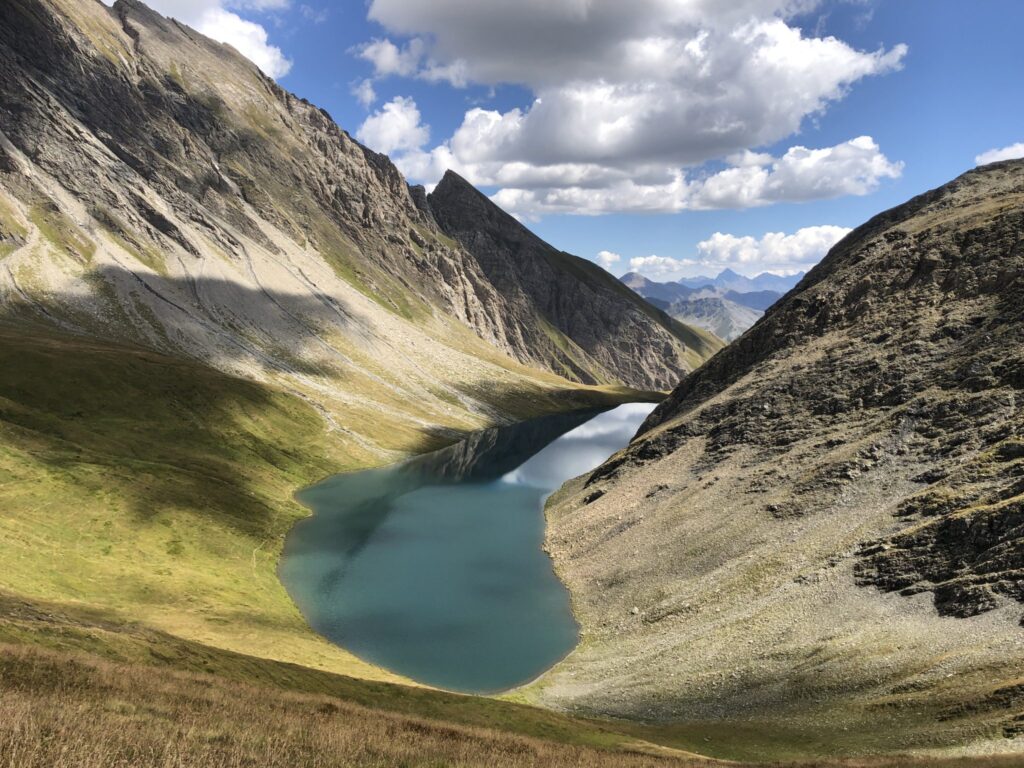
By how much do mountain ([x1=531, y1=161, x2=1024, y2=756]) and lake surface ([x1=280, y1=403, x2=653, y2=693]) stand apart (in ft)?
14.5

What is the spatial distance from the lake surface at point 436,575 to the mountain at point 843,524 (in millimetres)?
4414

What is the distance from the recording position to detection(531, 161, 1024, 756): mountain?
125 feet

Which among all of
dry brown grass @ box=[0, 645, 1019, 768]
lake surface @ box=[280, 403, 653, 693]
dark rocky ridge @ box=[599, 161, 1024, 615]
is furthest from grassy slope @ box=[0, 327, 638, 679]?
dark rocky ridge @ box=[599, 161, 1024, 615]

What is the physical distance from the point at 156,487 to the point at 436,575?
3879 cm

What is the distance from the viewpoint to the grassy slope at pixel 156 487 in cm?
5475

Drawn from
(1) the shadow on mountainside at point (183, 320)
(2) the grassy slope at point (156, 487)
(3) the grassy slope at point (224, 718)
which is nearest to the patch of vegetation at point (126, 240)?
(1) the shadow on mountainside at point (183, 320)

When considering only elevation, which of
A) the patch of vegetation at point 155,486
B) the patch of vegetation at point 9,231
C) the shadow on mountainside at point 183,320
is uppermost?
the patch of vegetation at point 9,231

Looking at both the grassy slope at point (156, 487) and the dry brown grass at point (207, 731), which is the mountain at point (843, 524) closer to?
the dry brown grass at point (207, 731)

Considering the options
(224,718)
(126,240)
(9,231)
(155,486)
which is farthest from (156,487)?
(126,240)

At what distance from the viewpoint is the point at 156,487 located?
7919 cm

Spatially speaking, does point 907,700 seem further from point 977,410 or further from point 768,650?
point 977,410

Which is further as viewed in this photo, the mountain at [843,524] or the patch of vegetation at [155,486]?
the patch of vegetation at [155,486]

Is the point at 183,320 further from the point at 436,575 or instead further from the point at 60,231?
the point at 436,575

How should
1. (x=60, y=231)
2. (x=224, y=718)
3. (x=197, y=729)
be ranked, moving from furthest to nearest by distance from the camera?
(x=60, y=231), (x=224, y=718), (x=197, y=729)
